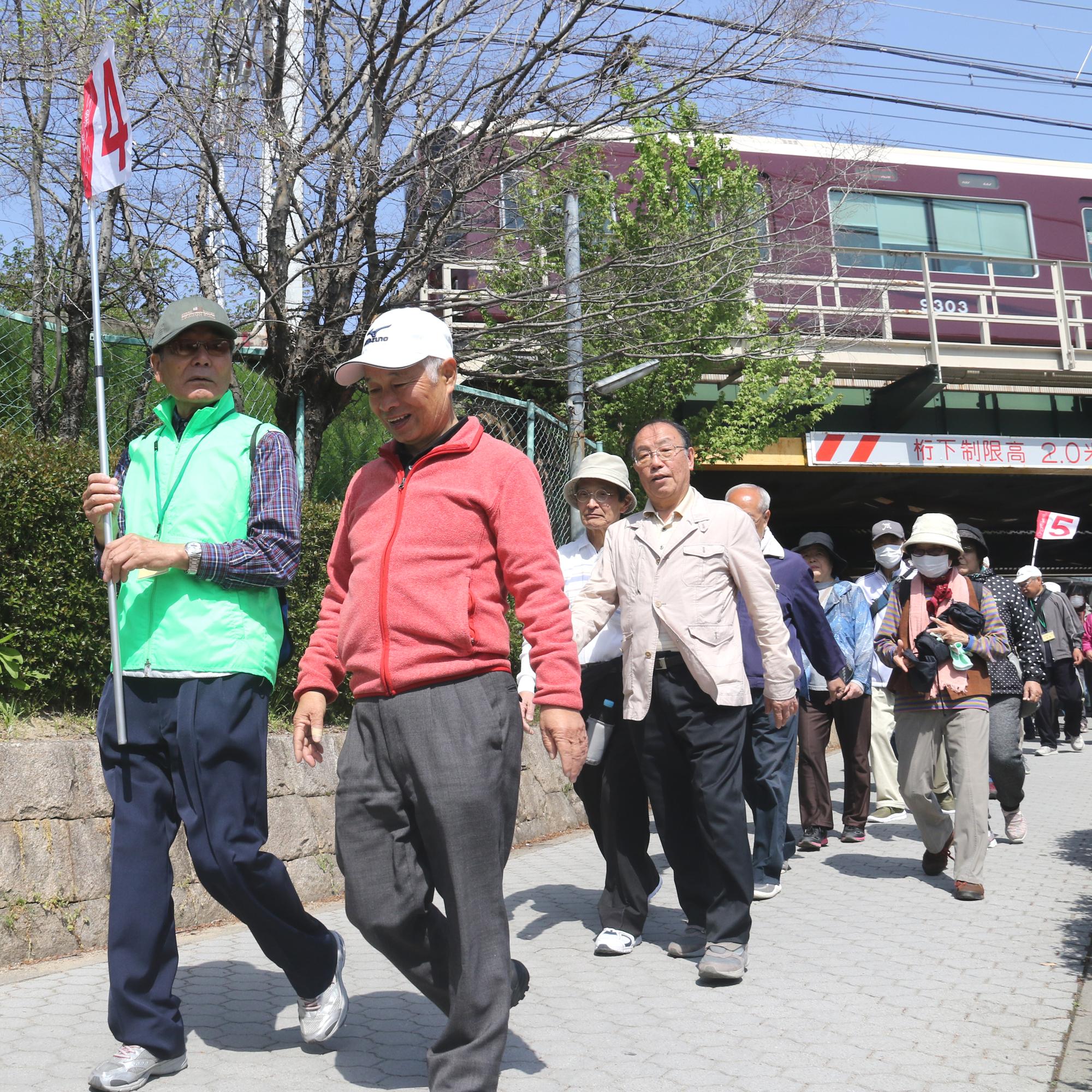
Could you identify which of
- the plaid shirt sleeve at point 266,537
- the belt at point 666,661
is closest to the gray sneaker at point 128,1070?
the plaid shirt sleeve at point 266,537

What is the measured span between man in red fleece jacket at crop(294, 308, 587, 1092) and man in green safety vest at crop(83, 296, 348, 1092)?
34cm

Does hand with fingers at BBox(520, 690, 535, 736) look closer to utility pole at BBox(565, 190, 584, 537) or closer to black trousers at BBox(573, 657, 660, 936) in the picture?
black trousers at BBox(573, 657, 660, 936)

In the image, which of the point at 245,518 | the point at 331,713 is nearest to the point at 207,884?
the point at 245,518

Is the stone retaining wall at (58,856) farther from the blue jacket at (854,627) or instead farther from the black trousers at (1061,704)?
the black trousers at (1061,704)

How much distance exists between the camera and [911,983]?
4.62 metres

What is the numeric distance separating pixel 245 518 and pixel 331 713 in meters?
4.08

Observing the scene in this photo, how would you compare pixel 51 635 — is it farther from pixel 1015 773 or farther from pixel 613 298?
pixel 1015 773

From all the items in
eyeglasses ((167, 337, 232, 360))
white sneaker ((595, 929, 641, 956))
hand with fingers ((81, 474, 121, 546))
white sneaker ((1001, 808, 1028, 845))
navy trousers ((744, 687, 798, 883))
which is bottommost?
white sneaker ((1001, 808, 1028, 845))

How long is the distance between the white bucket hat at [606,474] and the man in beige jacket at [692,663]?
15.3 inches

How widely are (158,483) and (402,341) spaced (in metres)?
0.94

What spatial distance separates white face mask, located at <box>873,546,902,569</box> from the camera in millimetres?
9516

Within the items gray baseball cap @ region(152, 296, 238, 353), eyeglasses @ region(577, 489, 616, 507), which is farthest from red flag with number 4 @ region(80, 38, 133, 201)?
eyeglasses @ region(577, 489, 616, 507)

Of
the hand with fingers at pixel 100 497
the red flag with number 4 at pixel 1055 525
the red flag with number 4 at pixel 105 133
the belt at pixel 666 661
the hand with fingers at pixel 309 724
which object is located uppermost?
the red flag with number 4 at pixel 105 133

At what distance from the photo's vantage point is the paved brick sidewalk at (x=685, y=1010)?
359 cm
